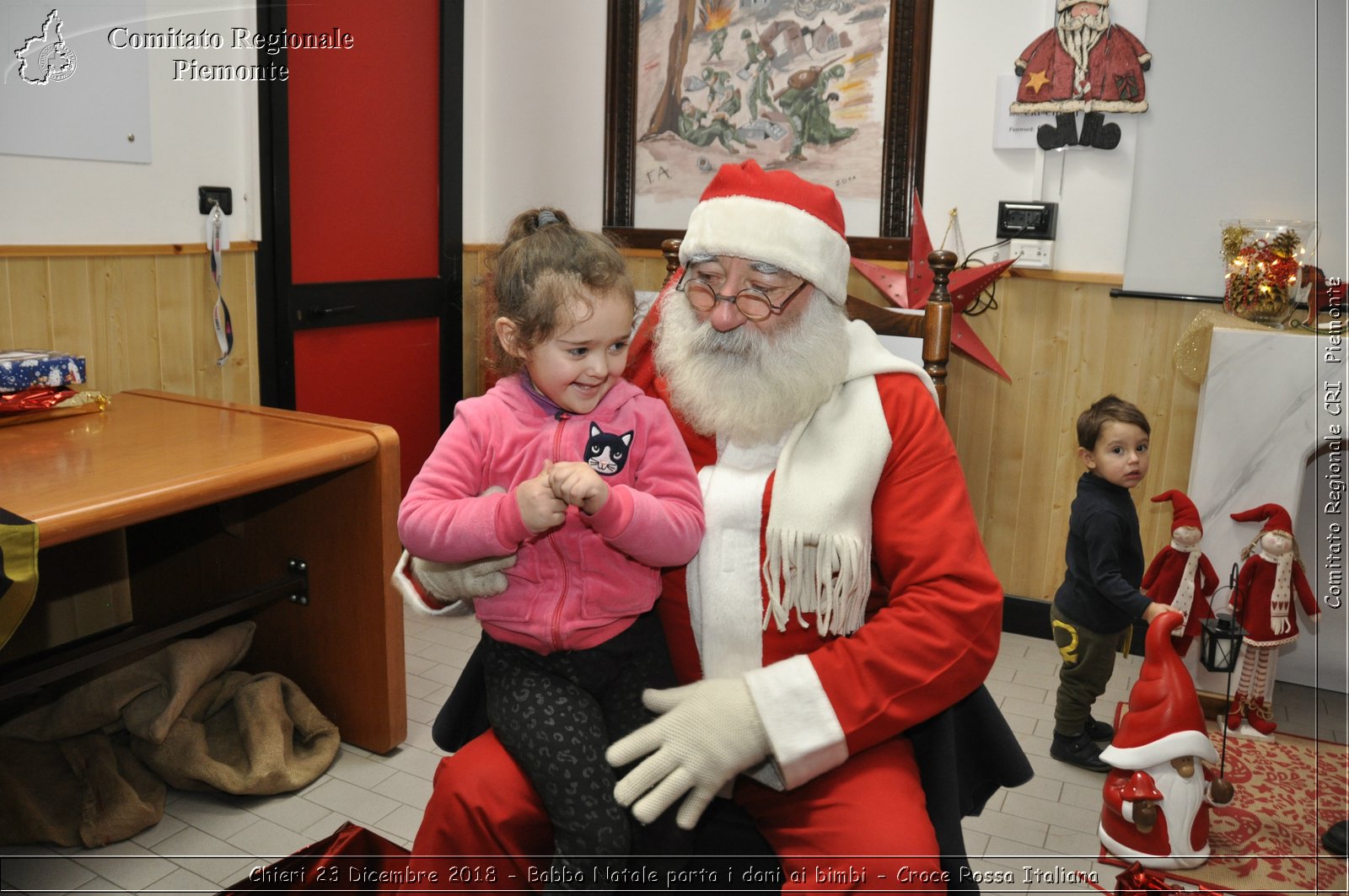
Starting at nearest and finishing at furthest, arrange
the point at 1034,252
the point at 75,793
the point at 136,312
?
the point at 75,793, the point at 136,312, the point at 1034,252

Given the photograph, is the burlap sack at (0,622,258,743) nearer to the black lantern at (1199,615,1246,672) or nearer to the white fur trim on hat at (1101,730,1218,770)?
the white fur trim on hat at (1101,730,1218,770)

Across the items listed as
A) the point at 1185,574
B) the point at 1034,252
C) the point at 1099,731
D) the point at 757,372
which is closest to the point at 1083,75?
the point at 1034,252

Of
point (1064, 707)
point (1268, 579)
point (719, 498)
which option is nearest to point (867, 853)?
point (719, 498)

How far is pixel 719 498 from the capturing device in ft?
4.81

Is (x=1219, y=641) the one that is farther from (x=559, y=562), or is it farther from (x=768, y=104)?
(x=768, y=104)

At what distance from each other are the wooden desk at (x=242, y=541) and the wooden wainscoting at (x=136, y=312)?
14 centimetres

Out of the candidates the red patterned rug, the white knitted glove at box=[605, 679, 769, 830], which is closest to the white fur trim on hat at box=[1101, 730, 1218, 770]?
the red patterned rug

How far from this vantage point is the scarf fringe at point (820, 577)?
1.38m

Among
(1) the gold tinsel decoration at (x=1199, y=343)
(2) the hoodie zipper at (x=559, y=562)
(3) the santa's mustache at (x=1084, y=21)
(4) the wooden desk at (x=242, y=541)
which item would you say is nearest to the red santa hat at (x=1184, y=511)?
(1) the gold tinsel decoration at (x=1199, y=343)

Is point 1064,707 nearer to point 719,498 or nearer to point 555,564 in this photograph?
point 719,498

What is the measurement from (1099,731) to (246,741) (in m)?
2.05

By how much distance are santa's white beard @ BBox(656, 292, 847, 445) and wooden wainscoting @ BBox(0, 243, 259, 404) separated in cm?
177

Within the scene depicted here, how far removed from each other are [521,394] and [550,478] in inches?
10.4

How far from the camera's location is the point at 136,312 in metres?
2.71
